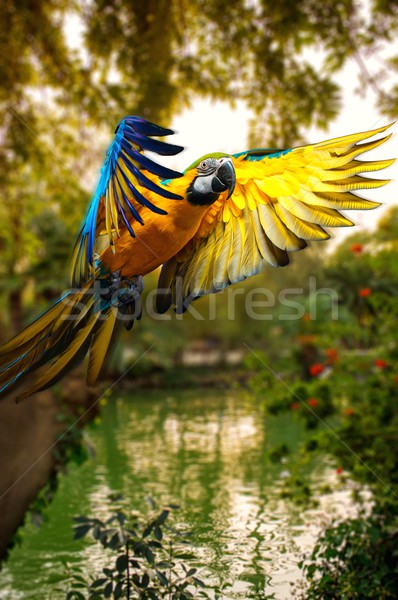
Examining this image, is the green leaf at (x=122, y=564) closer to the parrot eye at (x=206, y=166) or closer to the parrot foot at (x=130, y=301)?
the parrot foot at (x=130, y=301)

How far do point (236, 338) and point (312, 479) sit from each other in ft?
48.8

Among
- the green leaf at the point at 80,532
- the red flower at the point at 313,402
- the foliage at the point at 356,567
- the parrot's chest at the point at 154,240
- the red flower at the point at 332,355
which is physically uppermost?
the red flower at the point at 332,355

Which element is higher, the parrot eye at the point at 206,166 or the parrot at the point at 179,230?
the parrot eye at the point at 206,166

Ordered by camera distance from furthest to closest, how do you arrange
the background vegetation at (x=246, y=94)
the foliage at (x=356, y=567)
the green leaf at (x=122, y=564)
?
the background vegetation at (x=246, y=94)
the foliage at (x=356, y=567)
the green leaf at (x=122, y=564)

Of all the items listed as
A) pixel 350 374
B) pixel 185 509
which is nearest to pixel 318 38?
pixel 350 374

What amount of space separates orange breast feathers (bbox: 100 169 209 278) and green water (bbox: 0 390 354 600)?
2.27 metres

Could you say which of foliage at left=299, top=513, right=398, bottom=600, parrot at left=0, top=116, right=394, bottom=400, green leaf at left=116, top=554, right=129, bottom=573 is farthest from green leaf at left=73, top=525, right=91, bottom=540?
parrot at left=0, top=116, right=394, bottom=400

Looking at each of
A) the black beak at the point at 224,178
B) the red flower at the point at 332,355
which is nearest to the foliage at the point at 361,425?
the red flower at the point at 332,355

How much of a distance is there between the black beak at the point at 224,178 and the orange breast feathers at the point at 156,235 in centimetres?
4

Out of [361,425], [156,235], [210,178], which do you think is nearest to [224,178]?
[210,178]

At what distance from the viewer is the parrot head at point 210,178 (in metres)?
1.06

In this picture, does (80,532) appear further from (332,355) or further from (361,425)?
(332,355)

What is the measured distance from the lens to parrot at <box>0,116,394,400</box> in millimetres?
1063

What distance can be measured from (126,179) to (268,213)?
0.32 meters
